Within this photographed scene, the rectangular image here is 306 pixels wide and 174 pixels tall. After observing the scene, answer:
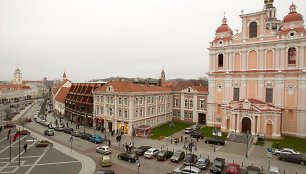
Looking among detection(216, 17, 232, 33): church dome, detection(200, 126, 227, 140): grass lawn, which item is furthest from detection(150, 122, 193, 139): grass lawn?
detection(216, 17, 232, 33): church dome

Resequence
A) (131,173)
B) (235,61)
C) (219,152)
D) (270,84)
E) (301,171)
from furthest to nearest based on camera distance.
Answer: (235,61)
(270,84)
(219,152)
(301,171)
(131,173)

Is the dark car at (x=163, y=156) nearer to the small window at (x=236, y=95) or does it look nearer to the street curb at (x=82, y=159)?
the street curb at (x=82, y=159)

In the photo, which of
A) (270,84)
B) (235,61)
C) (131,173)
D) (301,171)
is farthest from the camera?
(235,61)

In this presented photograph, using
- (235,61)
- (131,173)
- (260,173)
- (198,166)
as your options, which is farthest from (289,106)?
(131,173)

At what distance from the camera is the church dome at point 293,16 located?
48.1 metres

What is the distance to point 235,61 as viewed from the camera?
178 ft

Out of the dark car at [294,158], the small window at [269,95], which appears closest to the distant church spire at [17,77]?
the small window at [269,95]

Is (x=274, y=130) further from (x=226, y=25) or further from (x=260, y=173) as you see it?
(x=226, y=25)

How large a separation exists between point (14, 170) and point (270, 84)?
152 ft

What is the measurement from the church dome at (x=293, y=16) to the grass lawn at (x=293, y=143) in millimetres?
22917

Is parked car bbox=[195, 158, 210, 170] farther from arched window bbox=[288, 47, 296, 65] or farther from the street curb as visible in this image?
arched window bbox=[288, 47, 296, 65]

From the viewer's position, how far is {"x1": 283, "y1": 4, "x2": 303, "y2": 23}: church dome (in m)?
48.1

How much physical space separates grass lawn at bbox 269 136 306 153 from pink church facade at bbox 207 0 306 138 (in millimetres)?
1662

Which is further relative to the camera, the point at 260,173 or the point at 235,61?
the point at 235,61
